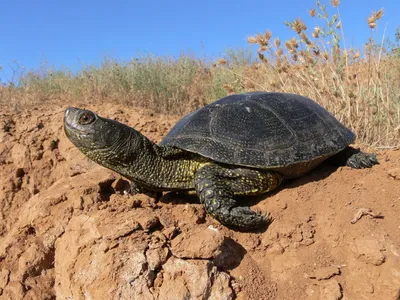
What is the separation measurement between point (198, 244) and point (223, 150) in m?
0.84

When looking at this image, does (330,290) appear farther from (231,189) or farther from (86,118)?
(86,118)

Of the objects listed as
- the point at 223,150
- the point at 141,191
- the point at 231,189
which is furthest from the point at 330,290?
the point at 141,191

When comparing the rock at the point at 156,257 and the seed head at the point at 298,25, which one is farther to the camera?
the seed head at the point at 298,25

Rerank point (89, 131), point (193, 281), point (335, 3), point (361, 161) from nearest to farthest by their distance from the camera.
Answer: point (193, 281) → point (89, 131) → point (361, 161) → point (335, 3)

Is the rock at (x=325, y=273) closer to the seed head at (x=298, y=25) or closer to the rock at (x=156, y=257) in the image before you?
the rock at (x=156, y=257)

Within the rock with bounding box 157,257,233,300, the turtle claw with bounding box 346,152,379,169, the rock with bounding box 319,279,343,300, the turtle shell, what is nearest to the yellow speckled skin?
the turtle shell

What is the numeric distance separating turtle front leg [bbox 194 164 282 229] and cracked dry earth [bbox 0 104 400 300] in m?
0.13

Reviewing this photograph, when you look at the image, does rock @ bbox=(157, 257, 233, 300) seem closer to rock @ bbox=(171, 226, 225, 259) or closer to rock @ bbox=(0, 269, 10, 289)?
rock @ bbox=(171, 226, 225, 259)

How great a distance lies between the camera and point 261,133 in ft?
9.77

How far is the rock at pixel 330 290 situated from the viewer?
2.22 metres

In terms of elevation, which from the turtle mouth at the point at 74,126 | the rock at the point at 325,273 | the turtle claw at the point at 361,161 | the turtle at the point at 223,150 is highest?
the turtle mouth at the point at 74,126

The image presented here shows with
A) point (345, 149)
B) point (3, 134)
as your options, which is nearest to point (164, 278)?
point (345, 149)

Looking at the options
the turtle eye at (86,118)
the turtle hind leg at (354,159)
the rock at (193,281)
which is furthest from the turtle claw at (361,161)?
the turtle eye at (86,118)

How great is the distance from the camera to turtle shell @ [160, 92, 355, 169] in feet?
9.35
